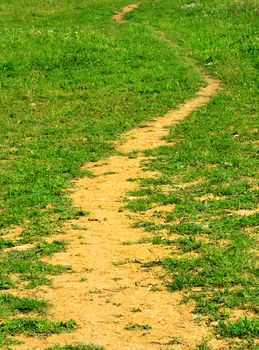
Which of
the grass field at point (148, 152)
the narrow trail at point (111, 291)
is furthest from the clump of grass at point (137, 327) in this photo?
the grass field at point (148, 152)

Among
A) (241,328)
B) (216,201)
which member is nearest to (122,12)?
(216,201)

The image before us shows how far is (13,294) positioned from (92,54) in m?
15.0

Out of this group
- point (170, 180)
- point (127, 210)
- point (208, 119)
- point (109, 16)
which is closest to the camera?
point (127, 210)

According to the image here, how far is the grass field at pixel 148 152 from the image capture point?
24.4 ft

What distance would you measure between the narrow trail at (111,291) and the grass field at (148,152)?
172 mm

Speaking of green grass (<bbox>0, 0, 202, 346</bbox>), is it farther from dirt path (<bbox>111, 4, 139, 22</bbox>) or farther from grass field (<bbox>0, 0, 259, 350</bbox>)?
dirt path (<bbox>111, 4, 139, 22</bbox>)

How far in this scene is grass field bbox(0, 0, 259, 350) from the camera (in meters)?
7.44

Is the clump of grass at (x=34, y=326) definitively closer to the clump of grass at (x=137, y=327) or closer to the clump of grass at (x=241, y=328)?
the clump of grass at (x=137, y=327)

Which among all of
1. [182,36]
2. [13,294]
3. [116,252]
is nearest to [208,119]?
[116,252]

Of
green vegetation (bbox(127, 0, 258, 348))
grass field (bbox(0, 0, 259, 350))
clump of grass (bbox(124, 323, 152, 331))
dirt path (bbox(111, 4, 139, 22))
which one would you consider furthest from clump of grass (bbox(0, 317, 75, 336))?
dirt path (bbox(111, 4, 139, 22))

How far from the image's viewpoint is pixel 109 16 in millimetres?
30734

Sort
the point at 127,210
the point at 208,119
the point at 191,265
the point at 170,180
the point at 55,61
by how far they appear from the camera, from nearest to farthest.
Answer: the point at 191,265 < the point at 127,210 < the point at 170,180 < the point at 208,119 < the point at 55,61

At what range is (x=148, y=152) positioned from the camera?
43.5ft

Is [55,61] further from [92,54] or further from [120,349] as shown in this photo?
[120,349]
